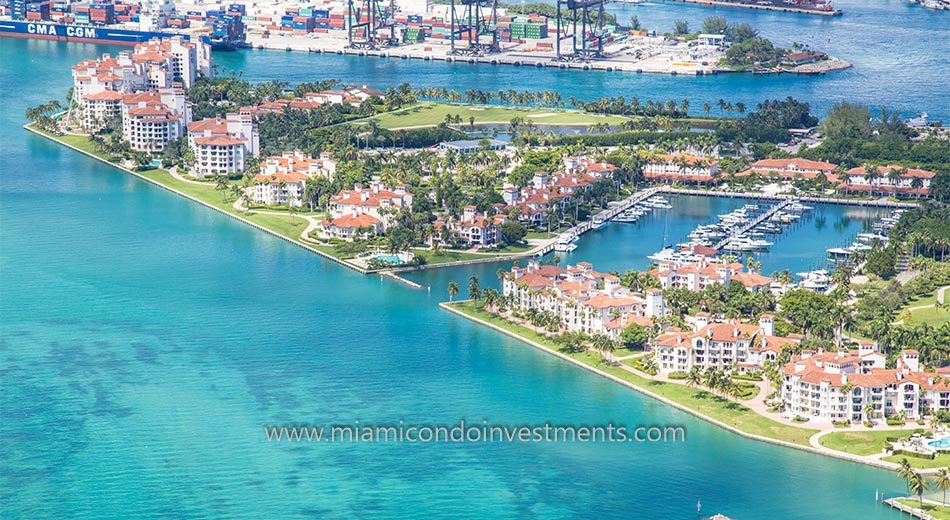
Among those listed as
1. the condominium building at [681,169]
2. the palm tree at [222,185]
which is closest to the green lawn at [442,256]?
the palm tree at [222,185]

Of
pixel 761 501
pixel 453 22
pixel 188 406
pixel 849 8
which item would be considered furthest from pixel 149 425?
pixel 849 8

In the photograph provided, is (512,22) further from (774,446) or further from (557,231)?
(774,446)

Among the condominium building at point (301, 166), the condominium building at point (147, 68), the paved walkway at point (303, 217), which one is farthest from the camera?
the condominium building at point (147, 68)

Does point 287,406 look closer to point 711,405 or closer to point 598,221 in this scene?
point 711,405

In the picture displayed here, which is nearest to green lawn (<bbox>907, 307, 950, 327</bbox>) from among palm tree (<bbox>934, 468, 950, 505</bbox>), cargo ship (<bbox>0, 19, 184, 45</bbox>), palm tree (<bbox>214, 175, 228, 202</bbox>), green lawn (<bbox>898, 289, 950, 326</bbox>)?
green lawn (<bbox>898, 289, 950, 326</bbox>)

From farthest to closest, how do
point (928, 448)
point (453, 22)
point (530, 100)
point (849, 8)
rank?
point (849, 8)
point (453, 22)
point (530, 100)
point (928, 448)

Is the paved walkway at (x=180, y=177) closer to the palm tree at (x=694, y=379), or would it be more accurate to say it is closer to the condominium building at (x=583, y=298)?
the condominium building at (x=583, y=298)
